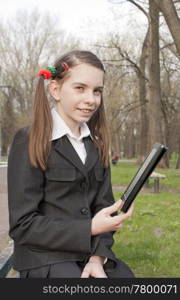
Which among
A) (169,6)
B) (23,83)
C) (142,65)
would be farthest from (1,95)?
(169,6)

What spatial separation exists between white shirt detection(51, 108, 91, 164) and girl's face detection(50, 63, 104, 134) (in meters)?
0.05

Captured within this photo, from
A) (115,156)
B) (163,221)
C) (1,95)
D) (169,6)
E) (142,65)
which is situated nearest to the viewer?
(163,221)

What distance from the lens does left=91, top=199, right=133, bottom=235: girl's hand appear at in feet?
7.10

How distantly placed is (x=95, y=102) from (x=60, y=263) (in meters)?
0.90

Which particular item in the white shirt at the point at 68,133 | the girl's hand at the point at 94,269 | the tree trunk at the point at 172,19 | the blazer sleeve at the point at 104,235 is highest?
the tree trunk at the point at 172,19

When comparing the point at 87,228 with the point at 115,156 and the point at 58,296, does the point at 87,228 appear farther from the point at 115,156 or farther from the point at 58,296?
the point at 115,156

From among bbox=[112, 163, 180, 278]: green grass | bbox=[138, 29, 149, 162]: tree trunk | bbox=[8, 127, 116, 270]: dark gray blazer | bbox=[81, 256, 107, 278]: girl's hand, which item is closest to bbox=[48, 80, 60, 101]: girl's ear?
bbox=[8, 127, 116, 270]: dark gray blazer

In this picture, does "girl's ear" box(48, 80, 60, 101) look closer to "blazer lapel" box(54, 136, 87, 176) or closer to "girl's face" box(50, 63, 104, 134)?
"girl's face" box(50, 63, 104, 134)

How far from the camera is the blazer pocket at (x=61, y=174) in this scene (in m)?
2.31

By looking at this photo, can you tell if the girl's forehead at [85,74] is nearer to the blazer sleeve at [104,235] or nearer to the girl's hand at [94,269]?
the blazer sleeve at [104,235]

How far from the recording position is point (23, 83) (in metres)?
42.8

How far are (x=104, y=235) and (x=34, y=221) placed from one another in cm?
47

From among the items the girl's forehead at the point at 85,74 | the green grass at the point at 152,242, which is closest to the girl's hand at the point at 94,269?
the girl's forehead at the point at 85,74

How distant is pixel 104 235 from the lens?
246 cm
